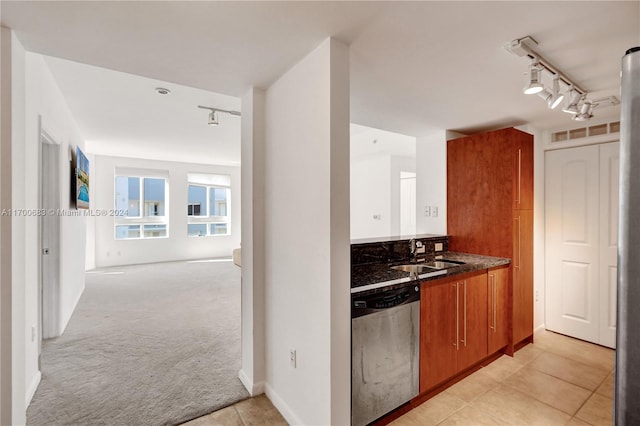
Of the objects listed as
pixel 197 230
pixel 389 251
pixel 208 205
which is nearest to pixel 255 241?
pixel 389 251

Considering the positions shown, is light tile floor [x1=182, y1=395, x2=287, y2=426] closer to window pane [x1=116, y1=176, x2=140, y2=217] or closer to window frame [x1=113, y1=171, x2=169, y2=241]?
window frame [x1=113, y1=171, x2=169, y2=241]

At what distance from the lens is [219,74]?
6.75 ft

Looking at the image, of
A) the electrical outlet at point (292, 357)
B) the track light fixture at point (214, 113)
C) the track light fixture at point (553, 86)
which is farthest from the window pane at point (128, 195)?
the track light fixture at point (553, 86)

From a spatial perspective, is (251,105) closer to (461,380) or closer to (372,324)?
(372,324)

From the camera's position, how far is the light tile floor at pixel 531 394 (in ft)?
6.63

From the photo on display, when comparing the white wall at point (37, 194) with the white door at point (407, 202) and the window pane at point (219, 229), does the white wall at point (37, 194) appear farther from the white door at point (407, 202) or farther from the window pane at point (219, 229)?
the white door at point (407, 202)

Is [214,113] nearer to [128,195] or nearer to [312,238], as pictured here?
[312,238]

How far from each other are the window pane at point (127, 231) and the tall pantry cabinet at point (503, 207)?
23.4 feet

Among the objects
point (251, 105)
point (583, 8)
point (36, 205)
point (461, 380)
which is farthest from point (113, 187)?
point (583, 8)

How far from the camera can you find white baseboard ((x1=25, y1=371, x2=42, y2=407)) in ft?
6.90

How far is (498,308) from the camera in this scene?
9.12 ft

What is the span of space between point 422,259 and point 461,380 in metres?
1.07

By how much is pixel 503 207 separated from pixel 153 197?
7.44 metres

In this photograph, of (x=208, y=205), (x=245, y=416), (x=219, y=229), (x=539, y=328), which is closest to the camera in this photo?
(x=245, y=416)
